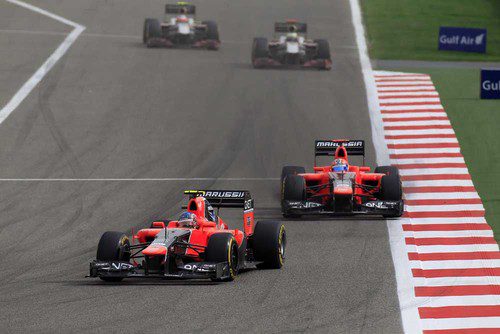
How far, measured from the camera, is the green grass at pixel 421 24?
47.1 m

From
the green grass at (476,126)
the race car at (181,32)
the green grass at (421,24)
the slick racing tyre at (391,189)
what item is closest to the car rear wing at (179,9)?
the race car at (181,32)

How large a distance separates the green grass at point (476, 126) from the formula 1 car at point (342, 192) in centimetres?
210

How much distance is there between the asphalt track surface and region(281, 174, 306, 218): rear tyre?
50 centimetres

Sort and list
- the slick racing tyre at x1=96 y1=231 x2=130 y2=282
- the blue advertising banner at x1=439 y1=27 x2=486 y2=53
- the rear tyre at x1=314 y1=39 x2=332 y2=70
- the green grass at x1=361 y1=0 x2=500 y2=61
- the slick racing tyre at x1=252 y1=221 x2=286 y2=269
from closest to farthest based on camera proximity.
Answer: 1. the slick racing tyre at x1=96 y1=231 x2=130 y2=282
2. the slick racing tyre at x1=252 y1=221 x2=286 y2=269
3. the rear tyre at x1=314 y1=39 x2=332 y2=70
4. the green grass at x1=361 y1=0 x2=500 y2=61
5. the blue advertising banner at x1=439 y1=27 x2=486 y2=53

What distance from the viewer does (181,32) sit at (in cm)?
4719

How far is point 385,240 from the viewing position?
965 inches

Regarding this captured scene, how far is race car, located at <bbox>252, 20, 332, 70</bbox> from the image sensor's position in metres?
43.9

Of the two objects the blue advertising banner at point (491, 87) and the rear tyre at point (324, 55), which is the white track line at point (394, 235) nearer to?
the rear tyre at point (324, 55)

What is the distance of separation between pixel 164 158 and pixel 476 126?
928cm

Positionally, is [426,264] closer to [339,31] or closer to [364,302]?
[364,302]

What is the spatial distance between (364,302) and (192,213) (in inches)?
140

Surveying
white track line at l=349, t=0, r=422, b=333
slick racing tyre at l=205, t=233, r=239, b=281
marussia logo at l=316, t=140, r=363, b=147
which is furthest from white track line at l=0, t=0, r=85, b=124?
slick racing tyre at l=205, t=233, r=239, b=281

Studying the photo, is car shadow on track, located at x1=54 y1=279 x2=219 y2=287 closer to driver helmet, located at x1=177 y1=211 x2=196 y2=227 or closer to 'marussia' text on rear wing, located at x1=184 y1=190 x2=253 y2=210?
driver helmet, located at x1=177 y1=211 x2=196 y2=227

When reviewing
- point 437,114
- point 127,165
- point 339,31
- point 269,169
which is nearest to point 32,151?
point 127,165
